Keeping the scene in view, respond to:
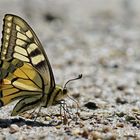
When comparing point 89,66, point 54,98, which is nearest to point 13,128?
point 54,98

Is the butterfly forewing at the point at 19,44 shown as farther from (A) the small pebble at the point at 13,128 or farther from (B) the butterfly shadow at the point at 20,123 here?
(A) the small pebble at the point at 13,128

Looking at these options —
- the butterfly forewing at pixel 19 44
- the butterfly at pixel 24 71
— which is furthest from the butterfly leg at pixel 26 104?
the butterfly forewing at pixel 19 44

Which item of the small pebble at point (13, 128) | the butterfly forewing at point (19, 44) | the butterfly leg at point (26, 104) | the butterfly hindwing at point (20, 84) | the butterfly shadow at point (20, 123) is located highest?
the butterfly forewing at point (19, 44)

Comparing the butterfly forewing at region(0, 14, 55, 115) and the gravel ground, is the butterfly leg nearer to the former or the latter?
the butterfly forewing at region(0, 14, 55, 115)

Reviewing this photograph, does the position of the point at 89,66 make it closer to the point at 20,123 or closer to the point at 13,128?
the point at 20,123

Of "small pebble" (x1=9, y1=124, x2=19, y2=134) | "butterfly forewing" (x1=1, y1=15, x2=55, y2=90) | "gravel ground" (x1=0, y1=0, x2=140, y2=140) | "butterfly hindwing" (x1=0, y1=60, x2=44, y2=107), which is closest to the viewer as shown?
"small pebble" (x1=9, y1=124, x2=19, y2=134)

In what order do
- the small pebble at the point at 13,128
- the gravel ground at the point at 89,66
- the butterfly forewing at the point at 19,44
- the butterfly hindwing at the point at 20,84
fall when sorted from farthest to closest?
the butterfly hindwing at the point at 20,84
the butterfly forewing at the point at 19,44
the gravel ground at the point at 89,66
the small pebble at the point at 13,128

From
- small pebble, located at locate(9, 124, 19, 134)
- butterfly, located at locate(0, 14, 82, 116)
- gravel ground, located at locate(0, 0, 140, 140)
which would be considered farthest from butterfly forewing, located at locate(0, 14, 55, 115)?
small pebble, located at locate(9, 124, 19, 134)
